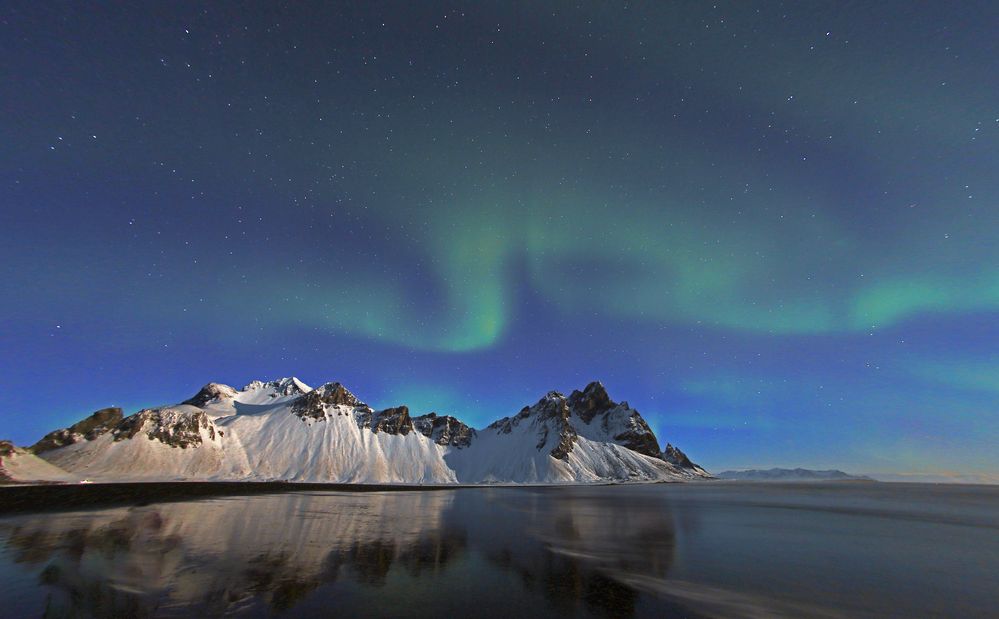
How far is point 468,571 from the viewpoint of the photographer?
88.2 feet

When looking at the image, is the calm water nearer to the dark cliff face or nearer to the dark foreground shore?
the dark foreground shore

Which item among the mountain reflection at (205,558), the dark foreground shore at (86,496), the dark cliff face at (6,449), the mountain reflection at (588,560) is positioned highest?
the dark cliff face at (6,449)

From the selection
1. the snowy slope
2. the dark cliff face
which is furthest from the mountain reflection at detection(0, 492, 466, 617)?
the dark cliff face

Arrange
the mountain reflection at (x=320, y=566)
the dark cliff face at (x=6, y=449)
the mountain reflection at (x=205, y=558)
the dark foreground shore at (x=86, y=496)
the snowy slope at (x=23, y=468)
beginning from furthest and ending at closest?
the dark cliff face at (x=6, y=449), the snowy slope at (x=23, y=468), the dark foreground shore at (x=86, y=496), the mountain reflection at (x=205, y=558), the mountain reflection at (x=320, y=566)

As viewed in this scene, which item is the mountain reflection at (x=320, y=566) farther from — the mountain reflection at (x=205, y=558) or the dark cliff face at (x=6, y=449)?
the dark cliff face at (x=6, y=449)

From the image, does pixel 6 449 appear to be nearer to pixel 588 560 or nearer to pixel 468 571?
pixel 468 571

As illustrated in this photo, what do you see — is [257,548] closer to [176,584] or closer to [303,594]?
[176,584]

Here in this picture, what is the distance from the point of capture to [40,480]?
534ft

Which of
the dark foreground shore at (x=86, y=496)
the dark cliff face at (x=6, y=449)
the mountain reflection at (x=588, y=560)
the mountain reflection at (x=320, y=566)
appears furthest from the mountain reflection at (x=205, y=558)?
the dark cliff face at (x=6, y=449)

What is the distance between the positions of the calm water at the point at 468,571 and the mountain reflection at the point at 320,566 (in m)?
0.13

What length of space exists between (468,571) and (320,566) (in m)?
9.22

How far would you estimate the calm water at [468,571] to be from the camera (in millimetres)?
19906

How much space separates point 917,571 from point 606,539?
23.6 meters

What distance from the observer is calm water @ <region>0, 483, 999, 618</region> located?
784 inches
